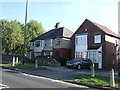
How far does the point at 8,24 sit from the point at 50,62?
20.3m

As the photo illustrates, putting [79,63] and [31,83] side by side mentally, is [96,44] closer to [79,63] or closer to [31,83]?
[79,63]

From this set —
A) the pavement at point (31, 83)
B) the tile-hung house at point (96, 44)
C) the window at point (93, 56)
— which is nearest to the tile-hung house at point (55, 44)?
the tile-hung house at point (96, 44)

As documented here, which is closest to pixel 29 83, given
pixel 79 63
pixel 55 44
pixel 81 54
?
pixel 79 63

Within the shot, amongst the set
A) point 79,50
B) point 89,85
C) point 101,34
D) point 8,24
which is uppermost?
point 8,24

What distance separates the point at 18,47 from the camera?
153 ft

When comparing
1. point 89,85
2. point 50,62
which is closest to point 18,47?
point 50,62

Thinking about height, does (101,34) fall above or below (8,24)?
below

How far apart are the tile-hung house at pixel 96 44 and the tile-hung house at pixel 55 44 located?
9.79 ft

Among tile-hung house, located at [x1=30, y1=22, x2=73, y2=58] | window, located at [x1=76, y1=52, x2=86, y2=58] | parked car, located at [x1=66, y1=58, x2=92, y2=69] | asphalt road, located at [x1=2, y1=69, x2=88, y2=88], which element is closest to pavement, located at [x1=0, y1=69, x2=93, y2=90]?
asphalt road, located at [x1=2, y1=69, x2=88, y2=88]

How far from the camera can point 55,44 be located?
3684 centimetres

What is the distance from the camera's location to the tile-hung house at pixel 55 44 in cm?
3528

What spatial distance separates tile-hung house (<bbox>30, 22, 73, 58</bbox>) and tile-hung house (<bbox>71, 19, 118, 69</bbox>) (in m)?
2.99

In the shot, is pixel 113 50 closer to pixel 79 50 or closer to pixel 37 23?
pixel 79 50

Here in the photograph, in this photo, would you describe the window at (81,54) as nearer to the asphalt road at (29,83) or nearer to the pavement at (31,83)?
the pavement at (31,83)
